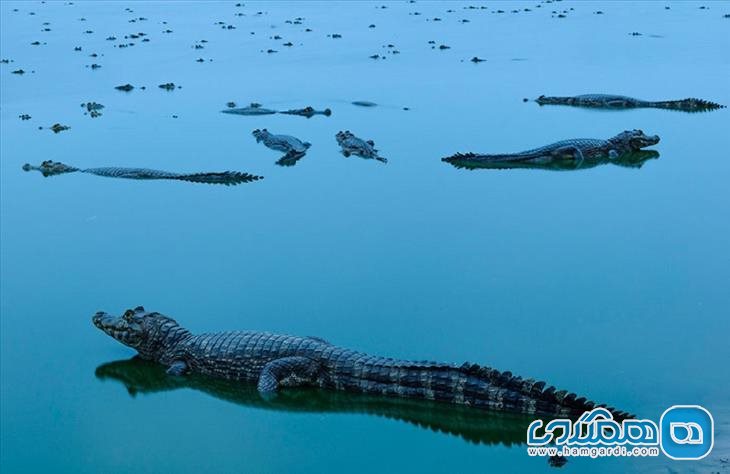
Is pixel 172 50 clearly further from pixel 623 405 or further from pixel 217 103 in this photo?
pixel 623 405

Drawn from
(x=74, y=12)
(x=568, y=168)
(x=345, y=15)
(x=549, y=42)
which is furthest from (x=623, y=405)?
(x=74, y=12)

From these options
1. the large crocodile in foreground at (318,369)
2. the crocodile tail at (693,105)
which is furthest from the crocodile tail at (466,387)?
the crocodile tail at (693,105)

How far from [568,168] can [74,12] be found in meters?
34.2

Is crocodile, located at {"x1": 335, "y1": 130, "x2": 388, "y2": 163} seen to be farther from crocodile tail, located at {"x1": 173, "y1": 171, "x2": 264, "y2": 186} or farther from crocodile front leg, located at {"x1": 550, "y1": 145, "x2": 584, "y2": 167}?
crocodile front leg, located at {"x1": 550, "y1": 145, "x2": 584, "y2": 167}

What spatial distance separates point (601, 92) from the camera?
71.7ft

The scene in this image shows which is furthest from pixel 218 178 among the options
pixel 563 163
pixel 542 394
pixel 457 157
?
pixel 542 394

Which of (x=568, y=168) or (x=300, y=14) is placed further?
(x=300, y=14)

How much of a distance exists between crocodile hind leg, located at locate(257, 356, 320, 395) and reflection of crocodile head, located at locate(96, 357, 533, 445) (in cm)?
8

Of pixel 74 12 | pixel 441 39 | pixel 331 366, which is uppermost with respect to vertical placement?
pixel 331 366

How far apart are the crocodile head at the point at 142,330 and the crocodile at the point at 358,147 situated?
7864mm

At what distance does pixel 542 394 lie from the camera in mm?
7465

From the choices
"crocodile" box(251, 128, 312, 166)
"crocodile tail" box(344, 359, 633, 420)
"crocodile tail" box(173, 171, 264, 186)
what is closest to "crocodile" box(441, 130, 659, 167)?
"crocodile" box(251, 128, 312, 166)

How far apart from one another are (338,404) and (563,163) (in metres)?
9.21

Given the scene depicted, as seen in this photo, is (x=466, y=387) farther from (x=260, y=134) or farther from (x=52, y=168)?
(x=260, y=134)
